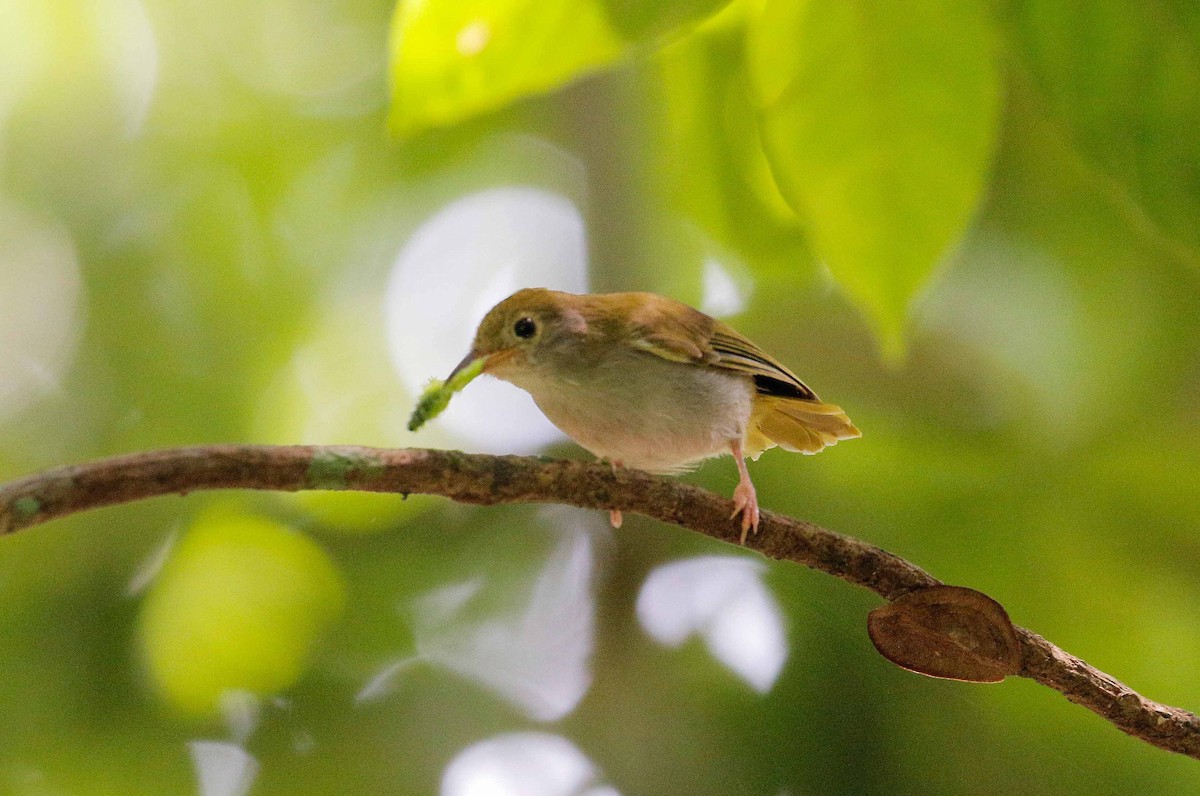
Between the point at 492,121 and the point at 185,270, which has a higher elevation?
the point at 492,121

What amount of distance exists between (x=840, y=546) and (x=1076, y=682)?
0.45 metres

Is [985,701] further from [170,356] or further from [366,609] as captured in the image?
[170,356]

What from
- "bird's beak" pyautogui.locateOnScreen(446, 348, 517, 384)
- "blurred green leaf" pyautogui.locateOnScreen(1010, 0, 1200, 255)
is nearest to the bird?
"bird's beak" pyautogui.locateOnScreen(446, 348, 517, 384)

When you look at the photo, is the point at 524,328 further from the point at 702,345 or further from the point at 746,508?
the point at 746,508

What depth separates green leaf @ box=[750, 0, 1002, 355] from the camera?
1.20m

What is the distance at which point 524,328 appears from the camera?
8.71 ft

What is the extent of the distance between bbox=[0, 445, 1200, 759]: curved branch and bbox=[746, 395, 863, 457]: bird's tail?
3.45 feet

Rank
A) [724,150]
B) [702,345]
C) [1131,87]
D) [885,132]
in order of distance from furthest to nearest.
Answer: [702,345], [724,150], [885,132], [1131,87]

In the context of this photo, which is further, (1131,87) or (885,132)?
(885,132)

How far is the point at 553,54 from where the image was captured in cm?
129

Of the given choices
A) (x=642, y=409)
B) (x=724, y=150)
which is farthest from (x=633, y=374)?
(x=724, y=150)

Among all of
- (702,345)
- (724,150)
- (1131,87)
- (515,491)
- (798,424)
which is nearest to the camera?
(1131,87)

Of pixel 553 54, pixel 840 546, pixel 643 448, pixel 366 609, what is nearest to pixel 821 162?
pixel 553 54

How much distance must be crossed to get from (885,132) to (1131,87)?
26 cm
